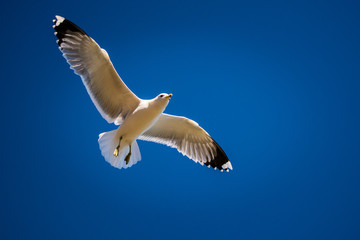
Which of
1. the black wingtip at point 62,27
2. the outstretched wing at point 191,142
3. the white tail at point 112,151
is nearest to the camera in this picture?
the black wingtip at point 62,27

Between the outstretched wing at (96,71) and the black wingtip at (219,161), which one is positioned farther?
the black wingtip at (219,161)

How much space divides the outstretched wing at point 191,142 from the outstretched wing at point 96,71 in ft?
1.74

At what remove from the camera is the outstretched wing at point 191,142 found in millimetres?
4750

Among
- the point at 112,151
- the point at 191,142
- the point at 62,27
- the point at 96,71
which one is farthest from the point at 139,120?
the point at 62,27

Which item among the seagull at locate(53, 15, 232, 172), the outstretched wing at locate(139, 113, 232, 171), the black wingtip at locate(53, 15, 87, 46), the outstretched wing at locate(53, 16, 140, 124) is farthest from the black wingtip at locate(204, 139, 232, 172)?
the black wingtip at locate(53, 15, 87, 46)

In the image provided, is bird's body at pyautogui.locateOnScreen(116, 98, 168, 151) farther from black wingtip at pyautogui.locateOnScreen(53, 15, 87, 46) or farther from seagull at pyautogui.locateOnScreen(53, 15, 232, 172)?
black wingtip at pyautogui.locateOnScreen(53, 15, 87, 46)

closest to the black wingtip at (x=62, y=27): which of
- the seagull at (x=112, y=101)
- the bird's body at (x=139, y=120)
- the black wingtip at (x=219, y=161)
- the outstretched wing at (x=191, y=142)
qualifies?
the seagull at (x=112, y=101)

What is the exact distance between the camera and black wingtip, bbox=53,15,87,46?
13.1 feet

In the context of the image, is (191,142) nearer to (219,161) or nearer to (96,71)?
(219,161)

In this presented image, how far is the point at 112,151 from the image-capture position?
4.19m

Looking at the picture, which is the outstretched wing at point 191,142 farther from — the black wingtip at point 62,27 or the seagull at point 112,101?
the black wingtip at point 62,27

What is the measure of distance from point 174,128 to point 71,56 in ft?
4.57

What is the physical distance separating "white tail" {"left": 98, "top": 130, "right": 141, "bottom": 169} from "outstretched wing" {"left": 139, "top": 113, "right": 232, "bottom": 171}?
48 cm

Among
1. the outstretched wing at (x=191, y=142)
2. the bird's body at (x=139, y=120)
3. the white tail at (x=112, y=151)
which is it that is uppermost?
the outstretched wing at (x=191, y=142)
